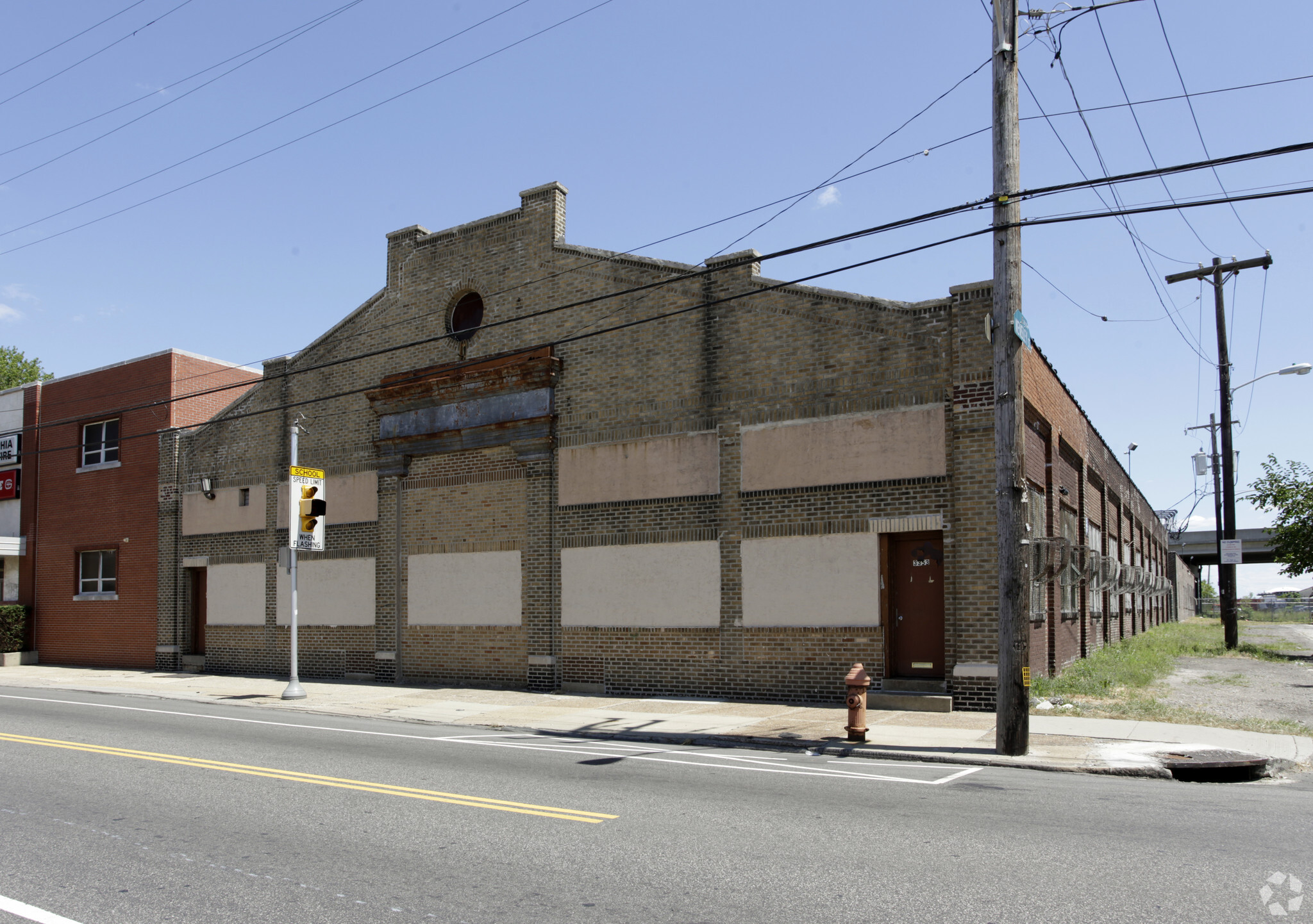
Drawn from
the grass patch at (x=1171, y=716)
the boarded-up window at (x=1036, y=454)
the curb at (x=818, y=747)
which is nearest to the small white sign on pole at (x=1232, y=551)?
the boarded-up window at (x=1036, y=454)

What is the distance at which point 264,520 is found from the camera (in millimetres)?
24062

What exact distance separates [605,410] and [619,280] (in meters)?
2.49

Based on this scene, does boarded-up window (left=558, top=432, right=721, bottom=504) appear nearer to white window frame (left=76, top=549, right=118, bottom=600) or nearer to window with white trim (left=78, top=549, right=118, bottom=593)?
white window frame (left=76, top=549, right=118, bottom=600)

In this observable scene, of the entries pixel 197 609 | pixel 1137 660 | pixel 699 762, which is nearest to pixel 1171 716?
pixel 699 762

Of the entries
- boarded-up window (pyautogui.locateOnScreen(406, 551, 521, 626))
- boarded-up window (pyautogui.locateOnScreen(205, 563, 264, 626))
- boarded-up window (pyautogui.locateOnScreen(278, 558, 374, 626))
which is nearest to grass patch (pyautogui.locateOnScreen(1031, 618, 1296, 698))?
boarded-up window (pyautogui.locateOnScreen(406, 551, 521, 626))

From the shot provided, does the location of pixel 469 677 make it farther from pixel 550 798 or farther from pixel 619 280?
pixel 550 798

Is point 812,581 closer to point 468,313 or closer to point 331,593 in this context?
point 468,313

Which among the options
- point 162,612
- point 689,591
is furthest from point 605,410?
point 162,612

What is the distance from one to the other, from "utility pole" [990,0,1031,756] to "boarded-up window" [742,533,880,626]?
3978 millimetres

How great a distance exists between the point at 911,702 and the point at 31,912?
474 inches

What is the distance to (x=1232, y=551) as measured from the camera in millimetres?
28594

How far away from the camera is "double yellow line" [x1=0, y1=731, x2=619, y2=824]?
804 centimetres

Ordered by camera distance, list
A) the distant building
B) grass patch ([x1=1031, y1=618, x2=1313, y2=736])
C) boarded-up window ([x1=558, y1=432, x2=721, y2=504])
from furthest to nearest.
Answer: the distant building < boarded-up window ([x1=558, y1=432, x2=721, y2=504]) < grass patch ([x1=1031, y1=618, x2=1313, y2=736])

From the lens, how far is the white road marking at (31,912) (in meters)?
5.39
